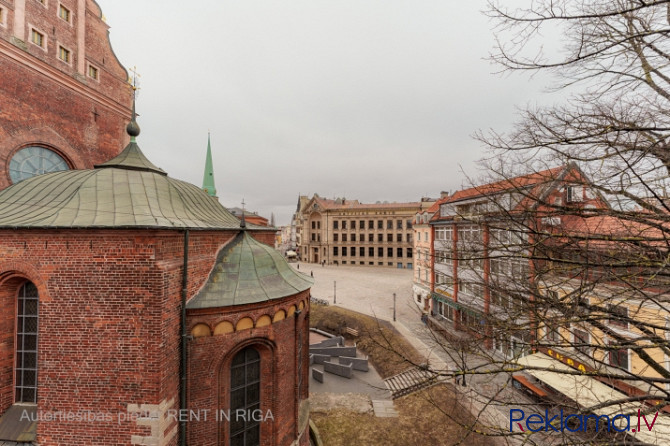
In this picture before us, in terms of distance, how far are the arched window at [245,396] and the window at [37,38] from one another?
15.1 m

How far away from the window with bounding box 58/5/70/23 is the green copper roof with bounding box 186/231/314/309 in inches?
538

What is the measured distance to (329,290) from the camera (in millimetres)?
35562

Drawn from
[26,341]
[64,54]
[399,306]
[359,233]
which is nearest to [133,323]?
[26,341]

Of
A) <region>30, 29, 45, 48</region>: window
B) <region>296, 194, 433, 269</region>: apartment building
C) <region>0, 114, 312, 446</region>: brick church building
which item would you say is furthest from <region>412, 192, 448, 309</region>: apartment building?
<region>30, 29, 45, 48</region>: window

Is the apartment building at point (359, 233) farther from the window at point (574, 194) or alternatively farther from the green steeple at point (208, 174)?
the window at point (574, 194)

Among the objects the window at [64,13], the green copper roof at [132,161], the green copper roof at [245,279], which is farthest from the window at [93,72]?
the green copper roof at [245,279]

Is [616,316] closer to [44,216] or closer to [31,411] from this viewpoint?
[44,216]

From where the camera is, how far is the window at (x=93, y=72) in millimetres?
13957

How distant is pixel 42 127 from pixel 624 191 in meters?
18.5

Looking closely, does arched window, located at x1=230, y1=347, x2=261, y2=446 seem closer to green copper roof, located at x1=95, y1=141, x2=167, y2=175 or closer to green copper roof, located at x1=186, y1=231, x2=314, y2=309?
green copper roof, located at x1=186, y1=231, x2=314, y2=309

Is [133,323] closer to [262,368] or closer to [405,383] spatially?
[262,368]

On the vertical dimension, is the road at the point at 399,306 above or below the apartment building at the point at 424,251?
below

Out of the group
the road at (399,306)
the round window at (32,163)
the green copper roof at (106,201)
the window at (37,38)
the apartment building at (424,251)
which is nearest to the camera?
the green copper roof at (106,201)

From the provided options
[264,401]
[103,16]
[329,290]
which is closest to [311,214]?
[329,290]
